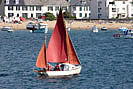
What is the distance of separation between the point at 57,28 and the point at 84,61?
16325mm

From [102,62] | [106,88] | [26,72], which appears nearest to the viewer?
[106,88]

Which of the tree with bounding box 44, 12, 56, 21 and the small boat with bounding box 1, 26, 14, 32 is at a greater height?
the tree with bounding box 44, 12, 56, 21

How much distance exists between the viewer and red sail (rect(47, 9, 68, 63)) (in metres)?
61.0

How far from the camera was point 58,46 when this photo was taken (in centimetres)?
6150

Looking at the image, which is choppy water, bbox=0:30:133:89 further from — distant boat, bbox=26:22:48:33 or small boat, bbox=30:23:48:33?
distant boat, bbox=26:22:48:33

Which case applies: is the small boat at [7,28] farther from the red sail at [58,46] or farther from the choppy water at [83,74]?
the red sail at [58,46]

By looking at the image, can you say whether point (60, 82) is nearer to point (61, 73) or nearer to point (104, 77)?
point (61, 73)

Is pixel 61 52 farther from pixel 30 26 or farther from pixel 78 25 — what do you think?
pixel 78 25

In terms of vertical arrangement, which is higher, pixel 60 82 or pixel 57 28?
pixel 57 28

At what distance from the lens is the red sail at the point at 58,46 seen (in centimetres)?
6103

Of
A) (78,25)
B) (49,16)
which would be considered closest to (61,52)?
(78,25)

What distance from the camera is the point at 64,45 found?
61250 mm

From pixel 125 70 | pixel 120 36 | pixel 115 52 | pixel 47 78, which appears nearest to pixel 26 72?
pixel 47 78

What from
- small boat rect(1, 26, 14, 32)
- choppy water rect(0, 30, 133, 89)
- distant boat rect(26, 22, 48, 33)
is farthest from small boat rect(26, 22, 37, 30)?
choppy water rect(0, 30, 133, 89)
